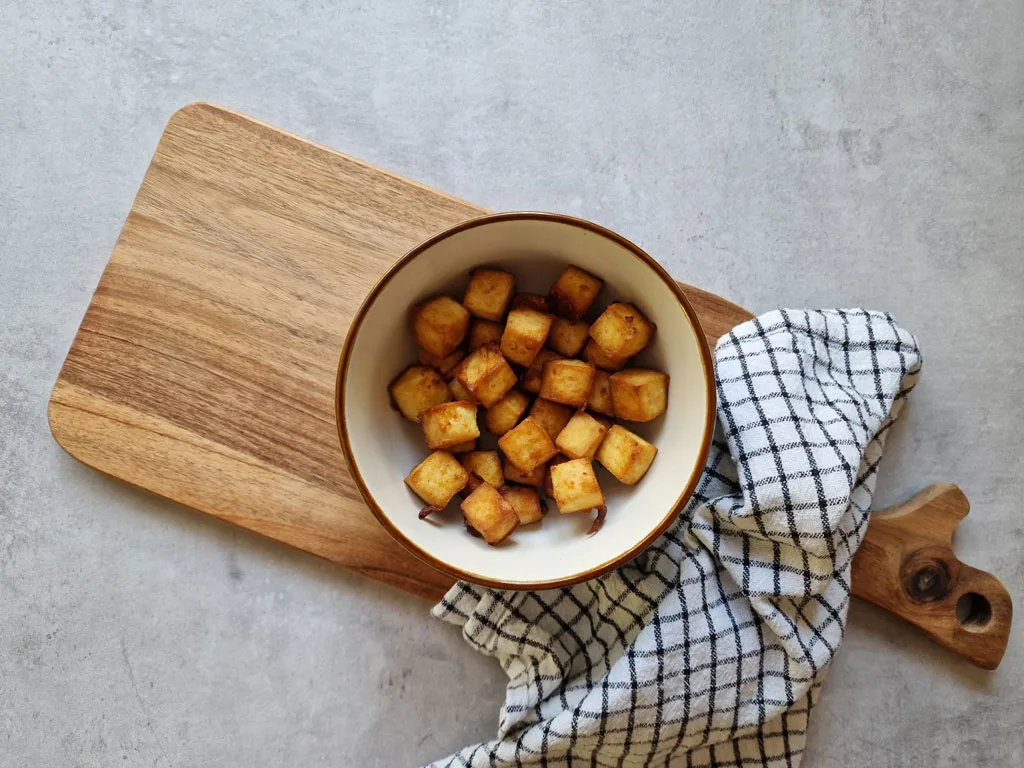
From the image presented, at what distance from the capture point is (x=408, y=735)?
139 cm

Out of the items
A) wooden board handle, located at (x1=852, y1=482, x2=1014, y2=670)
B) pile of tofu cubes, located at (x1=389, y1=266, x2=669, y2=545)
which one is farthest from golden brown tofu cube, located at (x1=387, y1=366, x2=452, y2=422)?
wooden board handle, located at (x1=852, y1=482, x2=1014, y2=670)

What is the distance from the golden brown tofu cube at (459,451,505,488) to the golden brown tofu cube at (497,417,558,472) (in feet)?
0.12

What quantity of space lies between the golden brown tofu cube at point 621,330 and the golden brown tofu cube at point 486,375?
0.48 ft

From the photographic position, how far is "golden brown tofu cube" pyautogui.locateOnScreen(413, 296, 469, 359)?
44.6 inches

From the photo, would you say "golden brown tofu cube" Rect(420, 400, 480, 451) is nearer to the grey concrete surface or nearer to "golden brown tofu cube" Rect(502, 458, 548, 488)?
"golden brown tofu cube" Rect(502, 458, 548, 488)

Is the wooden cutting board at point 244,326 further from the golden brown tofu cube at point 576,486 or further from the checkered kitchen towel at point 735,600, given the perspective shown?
the golden brown tofu cube at point 576,486

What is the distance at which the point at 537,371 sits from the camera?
1.19 m

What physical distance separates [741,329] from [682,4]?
26.5 inches

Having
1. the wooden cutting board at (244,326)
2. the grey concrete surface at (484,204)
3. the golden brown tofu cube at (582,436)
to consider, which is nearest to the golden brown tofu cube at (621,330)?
the golden brown tofu cube at (582,436)

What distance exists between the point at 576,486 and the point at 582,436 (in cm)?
8

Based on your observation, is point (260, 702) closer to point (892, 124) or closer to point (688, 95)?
point (688, 95)

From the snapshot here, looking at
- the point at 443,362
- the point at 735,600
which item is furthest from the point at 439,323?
the point at 735,600

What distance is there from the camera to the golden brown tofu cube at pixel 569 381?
1135 millimetres

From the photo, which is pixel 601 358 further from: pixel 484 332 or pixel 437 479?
pixel 437 479
